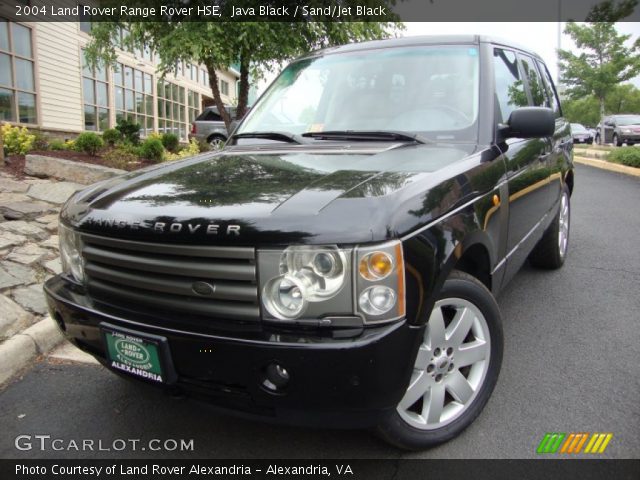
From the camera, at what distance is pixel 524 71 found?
12.4ft

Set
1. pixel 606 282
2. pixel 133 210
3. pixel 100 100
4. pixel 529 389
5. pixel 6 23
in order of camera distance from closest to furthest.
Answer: pixel 133 210 < pixel 529 389 < pixel 606 282 < pixel 6 23 < pixel 100 100

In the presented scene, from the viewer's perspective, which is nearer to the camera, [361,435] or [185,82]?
[361,435]

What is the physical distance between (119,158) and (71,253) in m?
6.52

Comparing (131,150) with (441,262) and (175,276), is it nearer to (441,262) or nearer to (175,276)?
(175,276)

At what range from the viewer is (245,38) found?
8.23 m

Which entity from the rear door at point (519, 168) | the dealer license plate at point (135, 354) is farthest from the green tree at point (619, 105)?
the dealer license plate at point (135, 354)

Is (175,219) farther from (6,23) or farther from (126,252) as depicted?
(6,23)

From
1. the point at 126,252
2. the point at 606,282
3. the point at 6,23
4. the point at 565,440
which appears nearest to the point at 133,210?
the point at 126,252

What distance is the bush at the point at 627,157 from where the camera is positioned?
13.1 meters

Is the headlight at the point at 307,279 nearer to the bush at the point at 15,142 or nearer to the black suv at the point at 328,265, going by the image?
the black suv at the point at 328,265

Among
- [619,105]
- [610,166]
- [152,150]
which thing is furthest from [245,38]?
[619,105]

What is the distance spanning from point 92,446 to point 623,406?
253cm

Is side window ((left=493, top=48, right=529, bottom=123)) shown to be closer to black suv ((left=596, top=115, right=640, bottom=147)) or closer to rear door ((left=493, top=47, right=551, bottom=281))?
rear door ((left=493, top=47, right=551, bottom=281))

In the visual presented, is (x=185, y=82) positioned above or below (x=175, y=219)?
above
